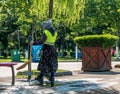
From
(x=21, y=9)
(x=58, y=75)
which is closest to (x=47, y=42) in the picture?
(x=58, y=75)

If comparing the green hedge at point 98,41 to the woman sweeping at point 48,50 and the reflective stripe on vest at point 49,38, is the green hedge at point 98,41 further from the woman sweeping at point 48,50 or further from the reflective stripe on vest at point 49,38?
the reflective stripe on vest at point 49,38

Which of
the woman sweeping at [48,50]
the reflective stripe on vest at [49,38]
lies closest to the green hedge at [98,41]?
the woman sweeping at [48,50]

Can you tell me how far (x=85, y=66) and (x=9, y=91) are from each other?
35.3 ft

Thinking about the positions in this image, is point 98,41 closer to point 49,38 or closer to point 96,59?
point 96,59

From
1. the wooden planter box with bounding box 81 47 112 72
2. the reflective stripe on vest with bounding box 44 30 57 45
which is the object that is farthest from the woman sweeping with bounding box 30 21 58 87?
the wooden planter box with bounding box 81 47 112 72

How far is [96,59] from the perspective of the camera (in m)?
20.2

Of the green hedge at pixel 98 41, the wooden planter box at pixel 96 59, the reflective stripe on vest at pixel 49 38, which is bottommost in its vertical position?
the wooden planter box at pixel 96 59

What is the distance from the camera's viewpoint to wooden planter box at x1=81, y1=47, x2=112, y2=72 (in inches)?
792

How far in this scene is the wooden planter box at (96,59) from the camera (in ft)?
66.0

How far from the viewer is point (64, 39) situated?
6906cm

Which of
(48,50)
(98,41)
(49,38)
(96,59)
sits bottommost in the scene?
(96,59)

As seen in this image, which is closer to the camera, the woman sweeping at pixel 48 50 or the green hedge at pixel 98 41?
the woman sweeping at pixel 48 50

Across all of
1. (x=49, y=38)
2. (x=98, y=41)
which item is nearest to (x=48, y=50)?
(x=49, y=38)

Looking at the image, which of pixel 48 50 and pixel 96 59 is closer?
pixel 48 50
